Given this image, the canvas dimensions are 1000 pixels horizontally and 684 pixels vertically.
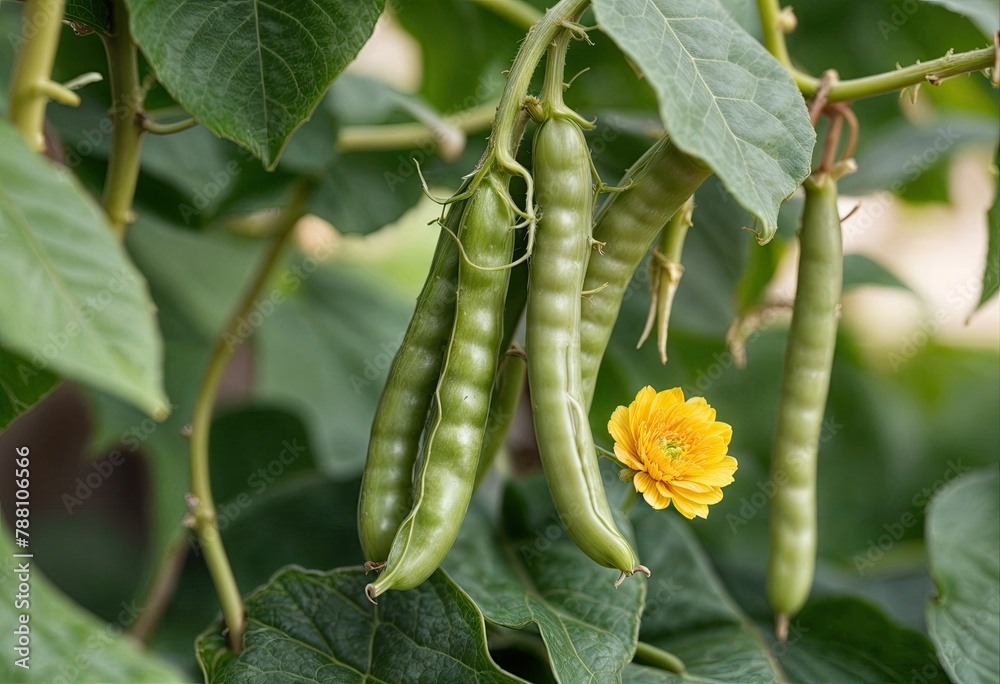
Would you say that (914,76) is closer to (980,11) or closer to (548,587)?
(980,11)

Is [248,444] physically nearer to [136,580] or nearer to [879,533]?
[136,580]

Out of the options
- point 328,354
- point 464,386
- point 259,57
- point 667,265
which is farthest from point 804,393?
point 328,354

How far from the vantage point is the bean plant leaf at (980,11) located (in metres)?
0.57

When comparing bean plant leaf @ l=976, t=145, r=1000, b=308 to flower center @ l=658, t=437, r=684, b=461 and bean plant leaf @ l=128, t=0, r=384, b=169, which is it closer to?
flower center @ l=658, t=437, r=684, b=461

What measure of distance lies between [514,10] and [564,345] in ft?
1.41

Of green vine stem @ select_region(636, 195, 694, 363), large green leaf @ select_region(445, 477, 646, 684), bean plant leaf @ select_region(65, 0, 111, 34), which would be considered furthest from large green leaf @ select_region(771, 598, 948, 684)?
bean plant leaf @ select_region(65, 0, 111, 34)

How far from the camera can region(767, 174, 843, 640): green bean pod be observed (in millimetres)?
526

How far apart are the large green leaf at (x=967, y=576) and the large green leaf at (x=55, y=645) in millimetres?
485

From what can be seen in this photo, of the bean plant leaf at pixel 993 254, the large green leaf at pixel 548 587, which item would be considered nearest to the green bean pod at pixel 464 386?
the large green leaf at pixel 548 587

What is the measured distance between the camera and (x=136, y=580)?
3.27ft

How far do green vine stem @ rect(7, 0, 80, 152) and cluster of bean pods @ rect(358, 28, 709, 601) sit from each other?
0.21m

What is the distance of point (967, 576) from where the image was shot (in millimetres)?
617

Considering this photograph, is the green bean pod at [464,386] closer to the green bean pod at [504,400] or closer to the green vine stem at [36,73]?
the green bean pod at [504,400]

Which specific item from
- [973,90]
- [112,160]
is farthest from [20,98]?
[973,90]
